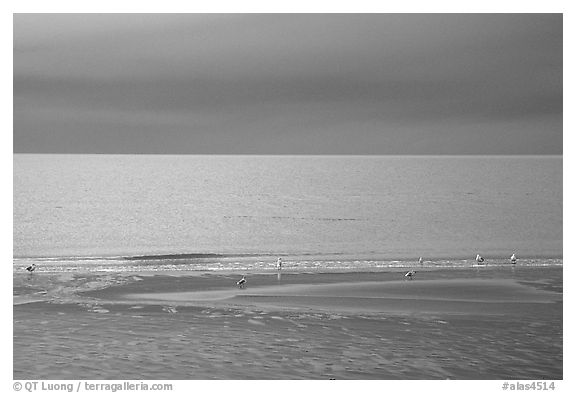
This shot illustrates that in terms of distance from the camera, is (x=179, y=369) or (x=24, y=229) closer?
(x=179, y=369)

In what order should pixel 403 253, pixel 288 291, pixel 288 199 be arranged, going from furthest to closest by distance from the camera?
pixel 288 199 → pixel 403 253 → pixel 288 291

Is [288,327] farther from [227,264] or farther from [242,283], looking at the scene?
[227,264]

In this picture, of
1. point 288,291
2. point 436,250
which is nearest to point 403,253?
point 436,250

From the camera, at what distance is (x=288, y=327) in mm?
25938

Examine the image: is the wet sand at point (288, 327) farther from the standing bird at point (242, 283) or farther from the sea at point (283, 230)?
the sea at point (283, 230)

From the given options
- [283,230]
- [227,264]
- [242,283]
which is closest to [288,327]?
[242,283]

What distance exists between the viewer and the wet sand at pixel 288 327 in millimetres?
21047

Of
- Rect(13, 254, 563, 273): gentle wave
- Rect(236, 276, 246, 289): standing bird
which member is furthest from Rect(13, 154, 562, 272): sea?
Rect(236, 276, 246, 289): standing bird

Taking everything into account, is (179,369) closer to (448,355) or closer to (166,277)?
(448,355)

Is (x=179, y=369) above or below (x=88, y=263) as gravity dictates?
below

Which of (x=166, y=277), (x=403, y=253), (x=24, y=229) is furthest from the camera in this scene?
(x=24, y=229)
